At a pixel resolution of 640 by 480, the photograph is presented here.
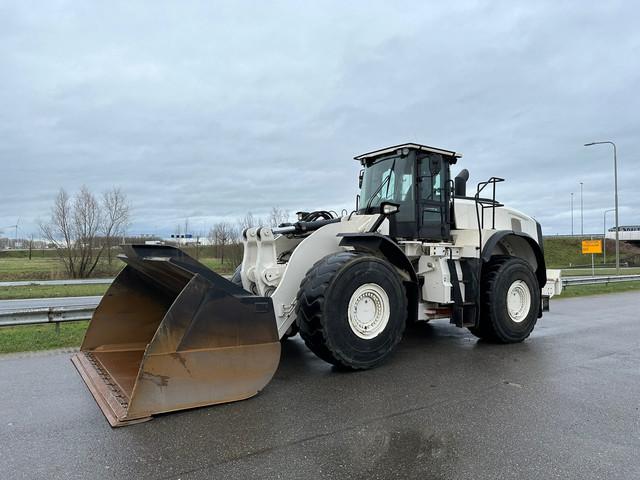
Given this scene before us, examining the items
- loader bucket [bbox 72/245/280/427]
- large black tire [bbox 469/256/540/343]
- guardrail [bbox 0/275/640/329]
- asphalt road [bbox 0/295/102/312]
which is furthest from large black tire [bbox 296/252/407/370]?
asphalt road [bbox 0/295/102/312]

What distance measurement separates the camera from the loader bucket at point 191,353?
3926mm

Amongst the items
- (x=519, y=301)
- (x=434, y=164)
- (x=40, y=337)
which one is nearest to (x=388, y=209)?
(x=434, y=164)

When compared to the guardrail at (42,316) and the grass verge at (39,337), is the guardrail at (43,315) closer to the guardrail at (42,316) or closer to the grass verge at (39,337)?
the guardrail at (42,316)

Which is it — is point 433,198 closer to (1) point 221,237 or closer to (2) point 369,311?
(2) point 369,311

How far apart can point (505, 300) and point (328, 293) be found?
334 centimetres

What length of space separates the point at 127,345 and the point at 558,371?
5.26 m

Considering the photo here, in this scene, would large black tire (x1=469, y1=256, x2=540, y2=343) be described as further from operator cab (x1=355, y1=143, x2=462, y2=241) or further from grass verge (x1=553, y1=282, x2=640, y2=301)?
grass verge (x1=553, y1=282, x2=640, y2=301)

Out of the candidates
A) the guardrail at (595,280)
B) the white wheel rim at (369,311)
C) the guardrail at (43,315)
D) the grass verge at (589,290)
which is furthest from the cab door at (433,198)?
the guardrail at (595,280)

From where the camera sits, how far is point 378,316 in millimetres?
5613

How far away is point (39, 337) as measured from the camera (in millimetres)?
7711

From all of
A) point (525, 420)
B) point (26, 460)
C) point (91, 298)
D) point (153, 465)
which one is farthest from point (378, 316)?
point (91, 298)

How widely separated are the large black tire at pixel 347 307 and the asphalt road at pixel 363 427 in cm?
29

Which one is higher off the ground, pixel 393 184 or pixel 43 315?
pixel 393 184

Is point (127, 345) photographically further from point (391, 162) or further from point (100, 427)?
point (391, 162)
